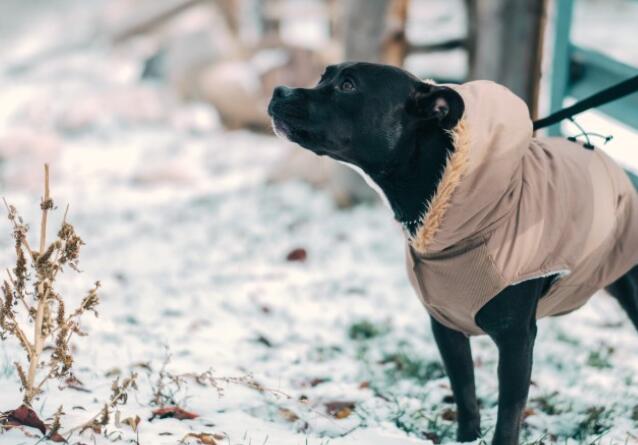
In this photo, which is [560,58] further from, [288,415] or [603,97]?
[288,415]

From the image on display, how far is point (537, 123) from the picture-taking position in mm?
2830

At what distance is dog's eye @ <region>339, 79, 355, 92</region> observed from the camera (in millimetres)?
2637

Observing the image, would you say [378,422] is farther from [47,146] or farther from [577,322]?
[47,146]

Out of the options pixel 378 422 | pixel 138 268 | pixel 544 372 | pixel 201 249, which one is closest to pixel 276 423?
pixel 378 422

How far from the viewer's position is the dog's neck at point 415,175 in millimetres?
2467

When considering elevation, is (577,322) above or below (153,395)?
below

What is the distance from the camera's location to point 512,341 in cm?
243

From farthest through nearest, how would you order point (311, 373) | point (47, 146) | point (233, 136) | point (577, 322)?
point (233, 136)
point (47, 146)
point (577, 322)
point (311, 373)

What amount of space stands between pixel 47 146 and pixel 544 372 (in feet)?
22.5

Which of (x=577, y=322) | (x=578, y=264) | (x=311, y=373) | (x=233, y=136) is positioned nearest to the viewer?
(x=578, y=264)

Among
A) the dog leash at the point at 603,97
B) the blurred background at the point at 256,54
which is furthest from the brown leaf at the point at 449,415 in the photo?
the blurred background at the point at 256,54

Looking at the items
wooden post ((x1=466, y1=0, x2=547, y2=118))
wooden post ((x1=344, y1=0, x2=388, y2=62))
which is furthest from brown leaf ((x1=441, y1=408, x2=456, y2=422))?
wooden post ((x1=344, y1=0, x2=388, y2=62))

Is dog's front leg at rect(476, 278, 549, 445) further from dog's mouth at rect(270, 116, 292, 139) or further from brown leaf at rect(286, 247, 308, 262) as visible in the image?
brown leaf at rect(286, 247, 308, 262)

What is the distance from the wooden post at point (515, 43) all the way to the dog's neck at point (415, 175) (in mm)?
2948
